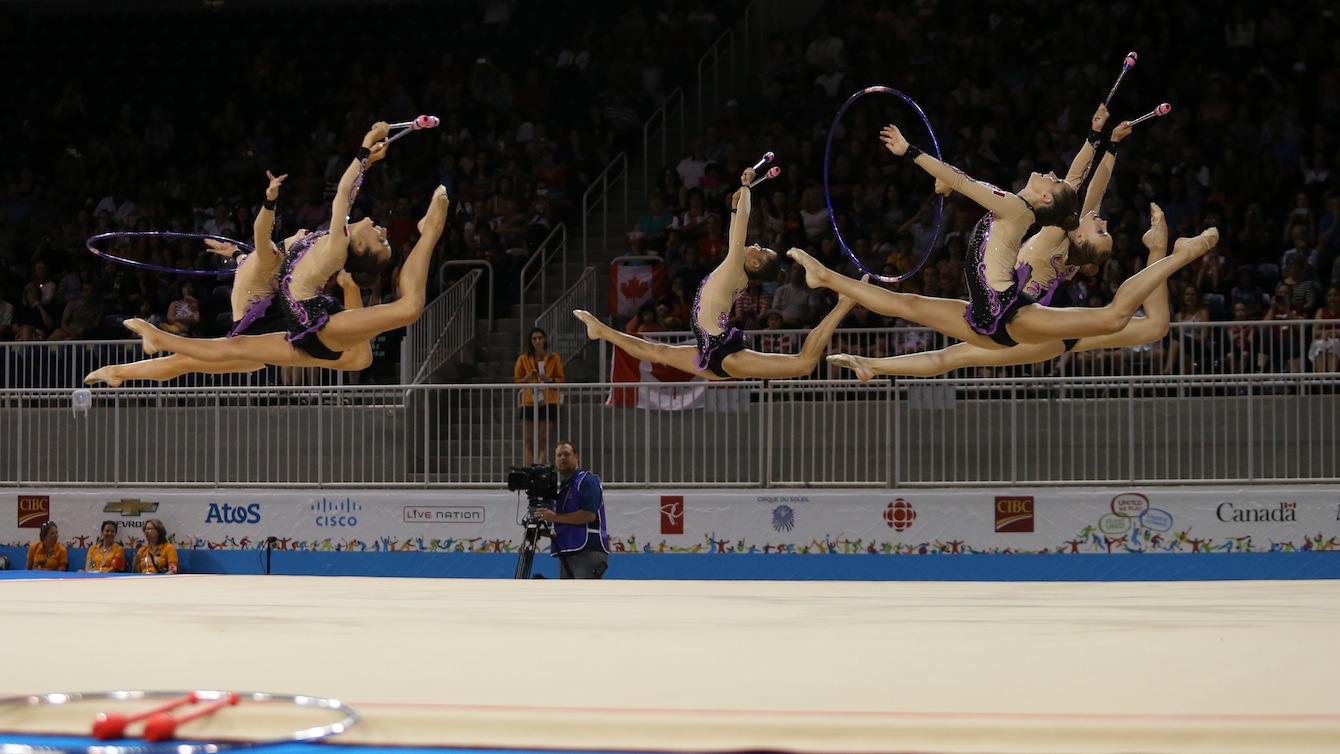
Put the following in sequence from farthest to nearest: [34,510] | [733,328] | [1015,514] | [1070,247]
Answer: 1. [34,510]
2. [1015,514]
3. [733,328]
4. [1070,247]

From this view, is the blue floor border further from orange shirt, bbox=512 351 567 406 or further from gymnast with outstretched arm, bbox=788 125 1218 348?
gymnast with outstretched arm, bbox=788 125 1218 348

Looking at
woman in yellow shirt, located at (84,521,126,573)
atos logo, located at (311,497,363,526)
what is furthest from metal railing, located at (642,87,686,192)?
woman in yellow shirt, located at (84,521,126,573)

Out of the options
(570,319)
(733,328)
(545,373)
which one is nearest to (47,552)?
(545,373)

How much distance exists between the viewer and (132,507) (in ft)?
40.4

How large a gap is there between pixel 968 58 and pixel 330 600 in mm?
10495

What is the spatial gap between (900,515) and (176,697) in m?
8.39

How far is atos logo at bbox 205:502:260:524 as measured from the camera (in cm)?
1214

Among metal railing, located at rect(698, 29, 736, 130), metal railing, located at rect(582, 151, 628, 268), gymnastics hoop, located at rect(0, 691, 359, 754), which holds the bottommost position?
gymnastics hoop, located at rect(0, 691, 359, 754)

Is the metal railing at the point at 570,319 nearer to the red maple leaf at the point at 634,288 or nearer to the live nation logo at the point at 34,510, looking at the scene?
the red maple leaf at the point at 634,288

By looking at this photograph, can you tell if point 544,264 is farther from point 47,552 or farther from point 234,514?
point 47,552

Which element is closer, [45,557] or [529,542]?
[529,542]

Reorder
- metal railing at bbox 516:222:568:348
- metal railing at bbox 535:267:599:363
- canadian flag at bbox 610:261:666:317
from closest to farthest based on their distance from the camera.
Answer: canadian flag at bbox 610:261:666:317 → metal railing at bbox 535:267:599:363 → metal railing at bbox 516:222:568:348

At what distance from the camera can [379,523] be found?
11891mm

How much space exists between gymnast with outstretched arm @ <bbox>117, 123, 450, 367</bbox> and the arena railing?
4.67 meters
